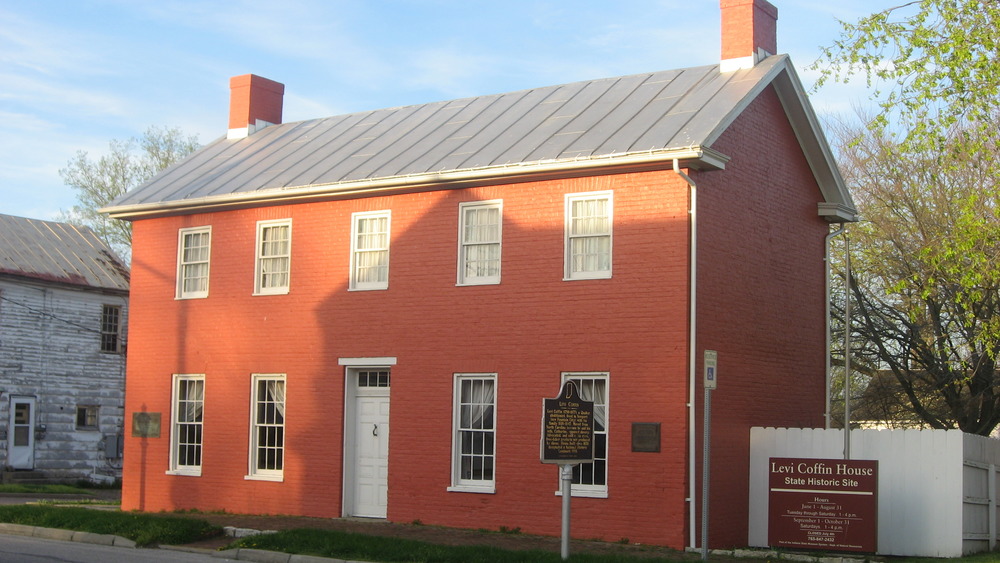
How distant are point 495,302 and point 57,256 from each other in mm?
20419

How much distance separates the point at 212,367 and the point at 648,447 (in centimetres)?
909

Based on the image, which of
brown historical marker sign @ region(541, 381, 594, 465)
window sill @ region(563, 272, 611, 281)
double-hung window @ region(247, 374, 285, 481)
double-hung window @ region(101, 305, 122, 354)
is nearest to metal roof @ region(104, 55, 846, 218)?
window sill @ region(563, 272, 611, 281)

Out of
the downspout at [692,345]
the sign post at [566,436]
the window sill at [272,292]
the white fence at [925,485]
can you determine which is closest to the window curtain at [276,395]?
the window sill at [272,292]

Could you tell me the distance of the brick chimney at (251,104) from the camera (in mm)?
26516

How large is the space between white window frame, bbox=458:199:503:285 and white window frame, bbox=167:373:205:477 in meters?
6.14

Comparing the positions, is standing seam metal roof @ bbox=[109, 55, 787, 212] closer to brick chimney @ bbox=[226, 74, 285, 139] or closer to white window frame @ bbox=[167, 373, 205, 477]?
brick chimney @ bbox=[226, 74, 285, 139]

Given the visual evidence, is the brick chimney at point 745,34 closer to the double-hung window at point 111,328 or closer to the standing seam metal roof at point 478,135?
the standing seam metal roof at point 478,135

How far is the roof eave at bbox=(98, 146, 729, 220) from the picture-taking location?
17125 millimetres

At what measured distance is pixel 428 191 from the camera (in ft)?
64.6

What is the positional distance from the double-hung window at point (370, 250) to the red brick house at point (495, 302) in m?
0.05

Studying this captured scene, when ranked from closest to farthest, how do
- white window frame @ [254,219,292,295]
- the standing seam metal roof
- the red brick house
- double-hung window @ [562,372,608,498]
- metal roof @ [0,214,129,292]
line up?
the red brick house
double-hung window @ [562,372,608,498]
the standing seam metal roof
white window frame @ [254,219,292,295]
metal roof @ [0,214,129,292]

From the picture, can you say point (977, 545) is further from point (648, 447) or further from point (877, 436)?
A: point (648, 447)

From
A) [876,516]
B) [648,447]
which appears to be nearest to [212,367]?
[648,447]

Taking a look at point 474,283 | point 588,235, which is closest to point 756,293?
point 588,235
